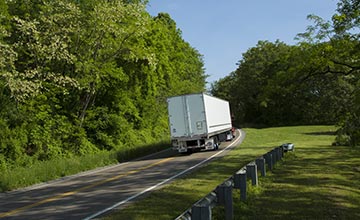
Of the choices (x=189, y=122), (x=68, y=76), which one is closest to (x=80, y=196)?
(x=68, y=76)

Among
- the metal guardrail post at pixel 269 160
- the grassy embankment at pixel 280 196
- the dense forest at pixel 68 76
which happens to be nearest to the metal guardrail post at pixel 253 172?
the grassy embankment at pixel 280 196

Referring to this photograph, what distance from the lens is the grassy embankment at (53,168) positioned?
657 inches

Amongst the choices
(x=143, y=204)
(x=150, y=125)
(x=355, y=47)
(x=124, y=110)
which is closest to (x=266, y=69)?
(x=150, y=125)

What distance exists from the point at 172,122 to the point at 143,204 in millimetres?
16758

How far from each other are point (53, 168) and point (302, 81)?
45.9 ft

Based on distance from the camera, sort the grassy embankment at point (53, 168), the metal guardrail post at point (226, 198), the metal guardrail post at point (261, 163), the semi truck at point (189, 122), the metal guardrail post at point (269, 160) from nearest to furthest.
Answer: the metal guardrail post at point (226, 198) → the metal guardrail post at point (261, 163) → the metal guardrail post at point (269, 160) → the grassy embankment at point (53, 168) → the semi truck at point (189, 122)

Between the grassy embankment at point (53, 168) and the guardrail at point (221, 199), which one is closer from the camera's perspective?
the guardrail at point (221, 199)

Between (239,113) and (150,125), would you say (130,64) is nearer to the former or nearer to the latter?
(150,125)

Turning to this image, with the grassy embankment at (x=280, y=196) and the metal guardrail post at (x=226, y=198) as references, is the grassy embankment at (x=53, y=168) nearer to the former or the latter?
the grassy embankment at (x=280, y=196)

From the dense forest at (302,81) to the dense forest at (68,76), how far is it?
9657 millimetres

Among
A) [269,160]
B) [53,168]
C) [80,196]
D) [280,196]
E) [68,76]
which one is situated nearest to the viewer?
[280,196]

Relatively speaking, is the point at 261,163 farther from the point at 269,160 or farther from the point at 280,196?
the point at 280,196

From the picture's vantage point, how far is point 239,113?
98000 mm

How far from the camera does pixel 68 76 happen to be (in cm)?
2523
